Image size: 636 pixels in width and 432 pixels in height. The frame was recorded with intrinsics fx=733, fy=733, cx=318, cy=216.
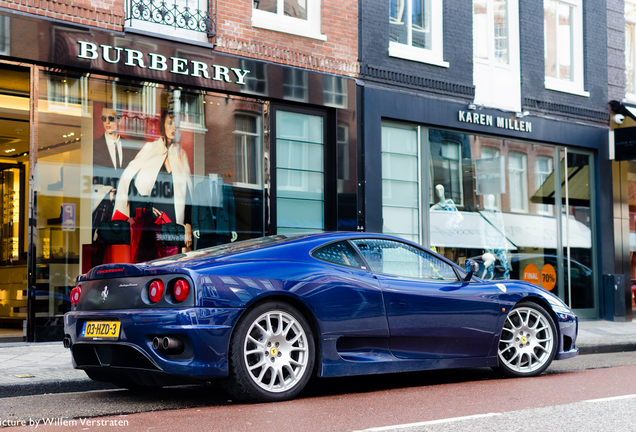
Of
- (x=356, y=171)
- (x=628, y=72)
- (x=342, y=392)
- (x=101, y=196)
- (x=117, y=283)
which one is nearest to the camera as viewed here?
(x=117, y=283)

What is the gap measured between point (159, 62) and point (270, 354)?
20.9 ft

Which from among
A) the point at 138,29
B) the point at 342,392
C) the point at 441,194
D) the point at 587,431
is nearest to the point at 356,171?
the point at 441,194

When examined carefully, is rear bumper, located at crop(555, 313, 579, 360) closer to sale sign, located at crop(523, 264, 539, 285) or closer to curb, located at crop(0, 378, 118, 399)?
curb, located at crop(0, 378, 118, 399)

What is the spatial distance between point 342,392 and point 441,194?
819 centimetres

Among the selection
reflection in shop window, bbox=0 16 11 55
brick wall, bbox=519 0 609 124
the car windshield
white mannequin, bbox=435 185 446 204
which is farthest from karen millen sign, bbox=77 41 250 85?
brick wall, bbox=519 0 609 124

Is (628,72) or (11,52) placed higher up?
(628,72)

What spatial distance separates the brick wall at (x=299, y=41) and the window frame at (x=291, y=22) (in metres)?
0.07

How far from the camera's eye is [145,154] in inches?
417

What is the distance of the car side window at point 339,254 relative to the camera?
231 inches

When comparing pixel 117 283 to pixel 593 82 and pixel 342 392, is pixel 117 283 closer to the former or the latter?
pixel 342 392

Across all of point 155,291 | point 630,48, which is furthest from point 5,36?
point 630,48

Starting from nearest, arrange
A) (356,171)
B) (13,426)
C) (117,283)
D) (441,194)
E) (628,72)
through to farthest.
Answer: (13,426), (117,283), (356,171), (441,194), (628,72)

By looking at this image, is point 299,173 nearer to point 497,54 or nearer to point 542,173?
point 497,54

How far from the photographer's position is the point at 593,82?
53.3ft
